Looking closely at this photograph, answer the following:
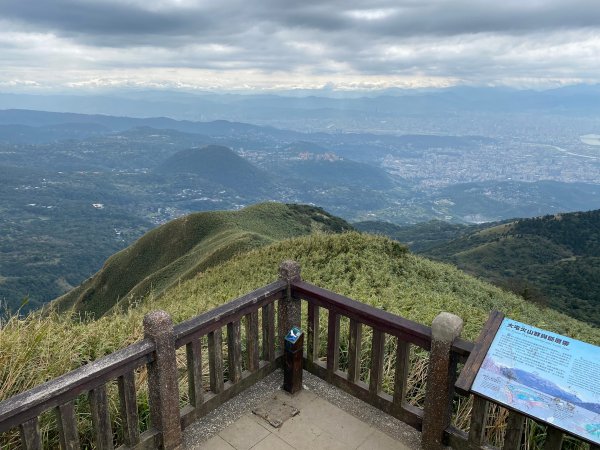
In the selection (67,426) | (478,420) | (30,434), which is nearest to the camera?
(30,434)

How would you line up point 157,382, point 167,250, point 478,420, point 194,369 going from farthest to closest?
point 167,250, point 194,369, point 157,382, point 478,420

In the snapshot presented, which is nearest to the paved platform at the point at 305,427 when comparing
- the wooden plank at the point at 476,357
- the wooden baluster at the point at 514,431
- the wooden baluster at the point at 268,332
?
the wooden baluster at the point at 268,332

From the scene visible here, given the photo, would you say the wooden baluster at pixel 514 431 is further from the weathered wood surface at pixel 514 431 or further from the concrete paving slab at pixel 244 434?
the concrete paving slab at pixel 244 434

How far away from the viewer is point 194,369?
4.99 metres

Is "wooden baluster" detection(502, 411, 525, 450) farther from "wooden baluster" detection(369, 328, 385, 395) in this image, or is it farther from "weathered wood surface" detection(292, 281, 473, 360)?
"wooden baluster" detection(369, 328, 385, 395)

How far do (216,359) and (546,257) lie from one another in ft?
239

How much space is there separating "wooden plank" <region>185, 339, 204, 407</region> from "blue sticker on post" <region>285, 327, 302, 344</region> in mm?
1233

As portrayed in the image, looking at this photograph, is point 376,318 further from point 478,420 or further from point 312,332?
point 478,420

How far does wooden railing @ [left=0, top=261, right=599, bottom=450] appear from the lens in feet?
12.6

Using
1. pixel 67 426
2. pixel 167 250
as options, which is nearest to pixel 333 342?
pixel 67 426

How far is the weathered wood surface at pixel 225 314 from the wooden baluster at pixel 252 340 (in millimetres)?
154

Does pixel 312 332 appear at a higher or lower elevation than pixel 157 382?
lower

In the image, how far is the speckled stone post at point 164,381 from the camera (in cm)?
443

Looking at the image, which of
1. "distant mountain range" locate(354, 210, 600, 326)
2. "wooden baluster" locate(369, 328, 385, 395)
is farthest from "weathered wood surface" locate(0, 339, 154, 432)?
"distant mountain range" locate(354, 210, 600, 326)
